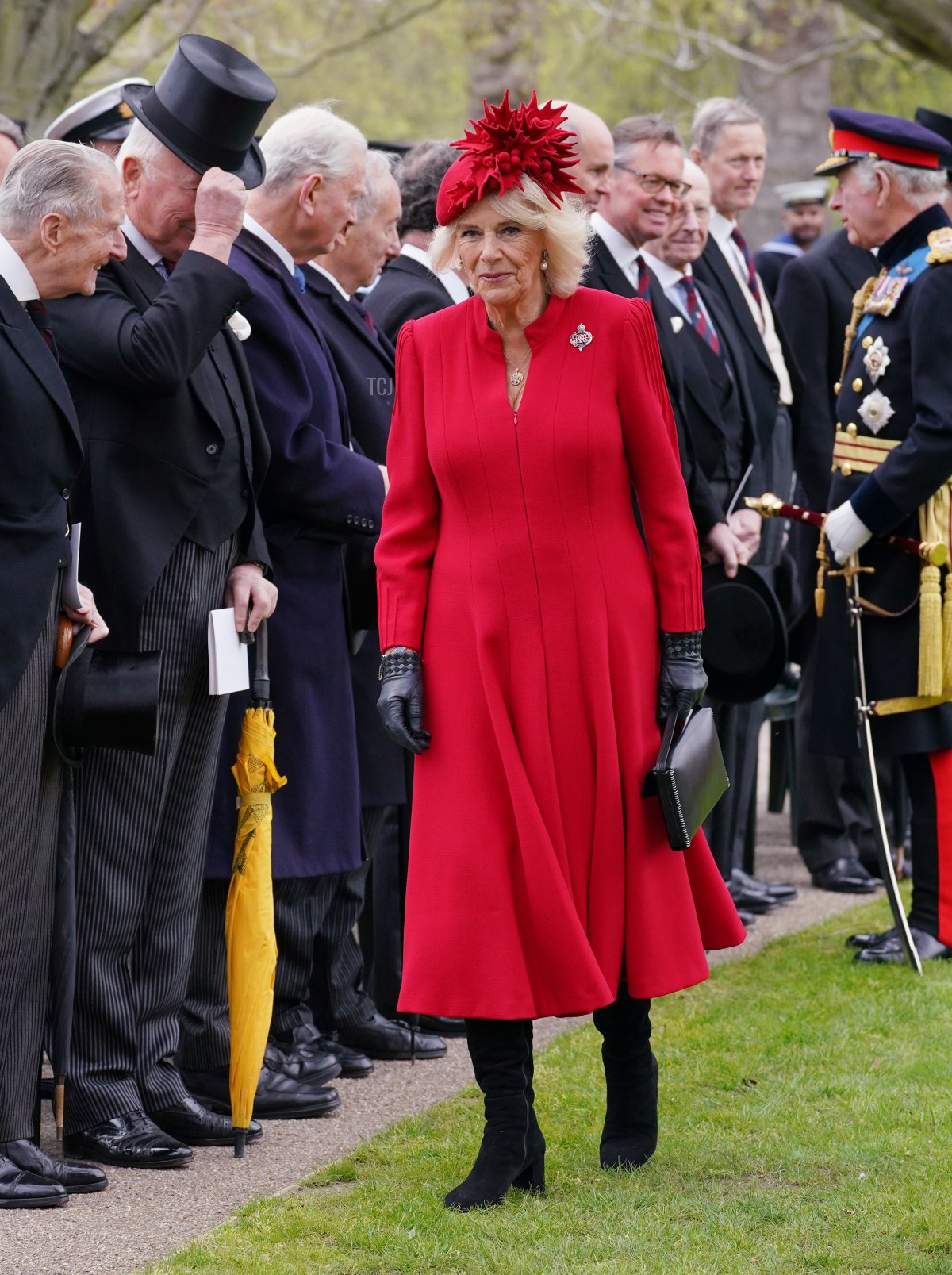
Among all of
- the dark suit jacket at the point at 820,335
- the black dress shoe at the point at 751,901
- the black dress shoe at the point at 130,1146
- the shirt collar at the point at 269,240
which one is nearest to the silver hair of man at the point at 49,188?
the shirt collar at the point at 269,240

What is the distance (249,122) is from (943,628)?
2831 millimetres

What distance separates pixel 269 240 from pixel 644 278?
5.77 ft

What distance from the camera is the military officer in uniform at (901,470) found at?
6434mm

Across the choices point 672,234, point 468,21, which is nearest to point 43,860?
point 672,234

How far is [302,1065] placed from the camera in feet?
→ 18.0

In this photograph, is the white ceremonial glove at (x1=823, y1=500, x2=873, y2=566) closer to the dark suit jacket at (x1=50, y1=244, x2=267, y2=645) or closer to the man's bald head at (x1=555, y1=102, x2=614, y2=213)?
the man's bald head at (x1=555, y1=102, x2=614, y2=213)

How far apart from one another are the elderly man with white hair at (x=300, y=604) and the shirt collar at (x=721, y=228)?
107 inches

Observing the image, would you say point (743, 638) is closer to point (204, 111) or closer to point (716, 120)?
point (204, 111)

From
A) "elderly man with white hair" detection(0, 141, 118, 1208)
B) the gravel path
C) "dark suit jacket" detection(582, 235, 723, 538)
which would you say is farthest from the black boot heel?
"dark suit jacket" detection(582, 235, 723, 538)

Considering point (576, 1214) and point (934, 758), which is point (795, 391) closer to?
point (934, 758)

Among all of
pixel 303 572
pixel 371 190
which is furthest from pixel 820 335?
pixel 303 572

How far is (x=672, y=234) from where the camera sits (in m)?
7.25

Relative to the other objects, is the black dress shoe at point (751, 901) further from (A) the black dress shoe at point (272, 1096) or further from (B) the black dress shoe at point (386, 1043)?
(A) the black dress shoe at point (272, 1096)

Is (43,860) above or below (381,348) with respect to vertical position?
below
